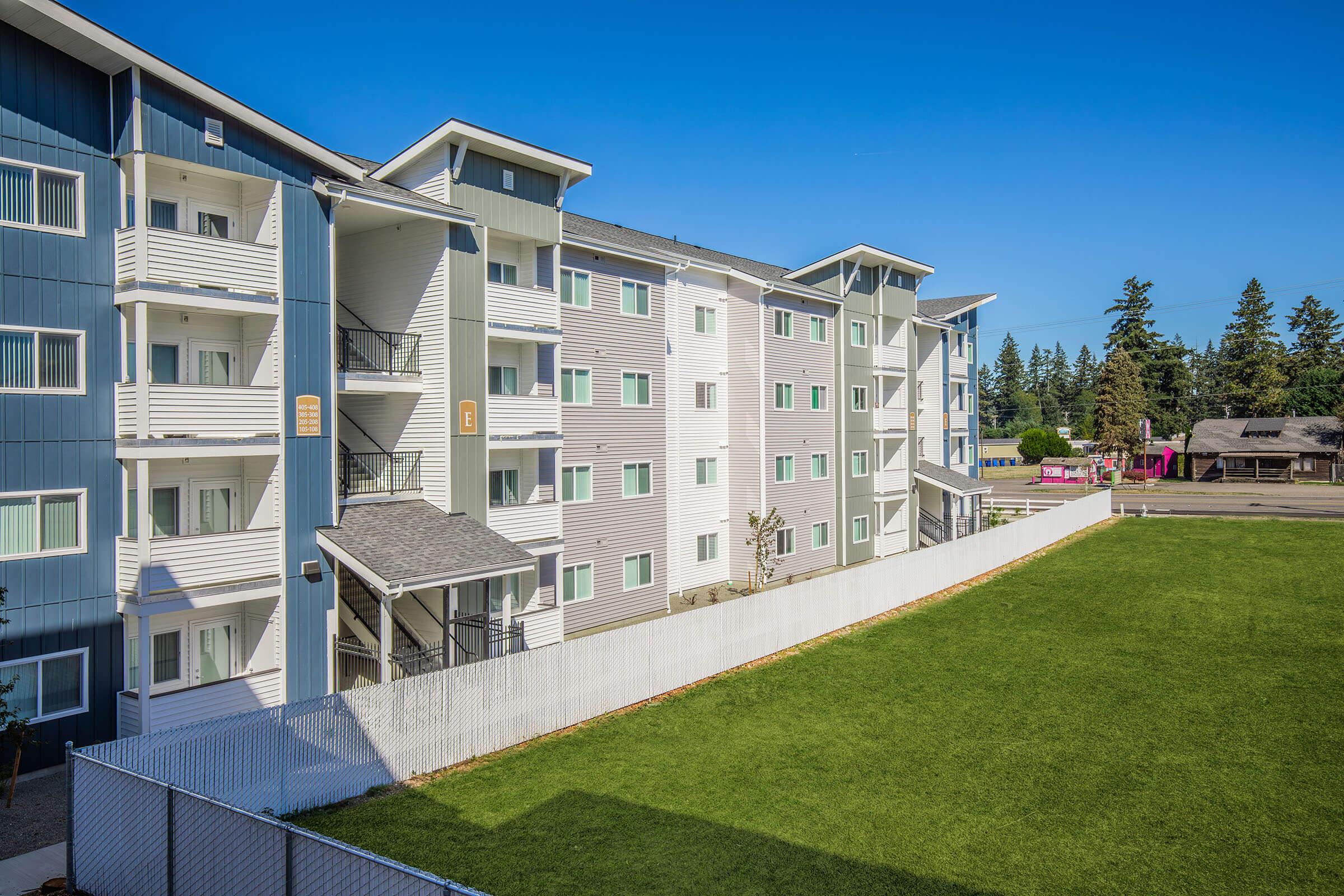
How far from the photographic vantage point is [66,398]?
14688mm

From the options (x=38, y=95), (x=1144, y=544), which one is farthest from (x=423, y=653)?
(x=1144, y=544)

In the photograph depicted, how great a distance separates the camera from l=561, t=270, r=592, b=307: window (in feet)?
81.4

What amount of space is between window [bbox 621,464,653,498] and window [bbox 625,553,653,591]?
1.91 meters

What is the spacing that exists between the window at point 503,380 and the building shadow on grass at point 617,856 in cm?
1231

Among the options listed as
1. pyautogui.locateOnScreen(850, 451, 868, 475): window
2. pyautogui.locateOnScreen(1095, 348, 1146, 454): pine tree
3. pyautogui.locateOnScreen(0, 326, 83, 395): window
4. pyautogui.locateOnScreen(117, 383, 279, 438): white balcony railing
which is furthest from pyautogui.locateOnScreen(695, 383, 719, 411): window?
pyautogui.locateOnScreen(1095, 348, 1146, 454): pine tree

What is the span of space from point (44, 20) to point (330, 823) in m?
13.4

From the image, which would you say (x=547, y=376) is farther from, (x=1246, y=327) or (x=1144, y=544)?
(x=1246, y=327)

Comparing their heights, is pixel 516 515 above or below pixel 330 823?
above

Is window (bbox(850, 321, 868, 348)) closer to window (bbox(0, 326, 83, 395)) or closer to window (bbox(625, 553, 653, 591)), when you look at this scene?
window (bbox(625, 553, 653, 591))

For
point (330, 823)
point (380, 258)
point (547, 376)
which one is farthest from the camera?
point (547, 376)

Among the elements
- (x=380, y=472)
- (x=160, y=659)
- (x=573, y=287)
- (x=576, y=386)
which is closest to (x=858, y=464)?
(x=576, y=386)

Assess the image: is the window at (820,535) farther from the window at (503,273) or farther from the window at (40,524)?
the window at (40,524)

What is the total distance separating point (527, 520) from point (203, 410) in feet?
27.5

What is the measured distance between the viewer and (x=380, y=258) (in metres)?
21.2
